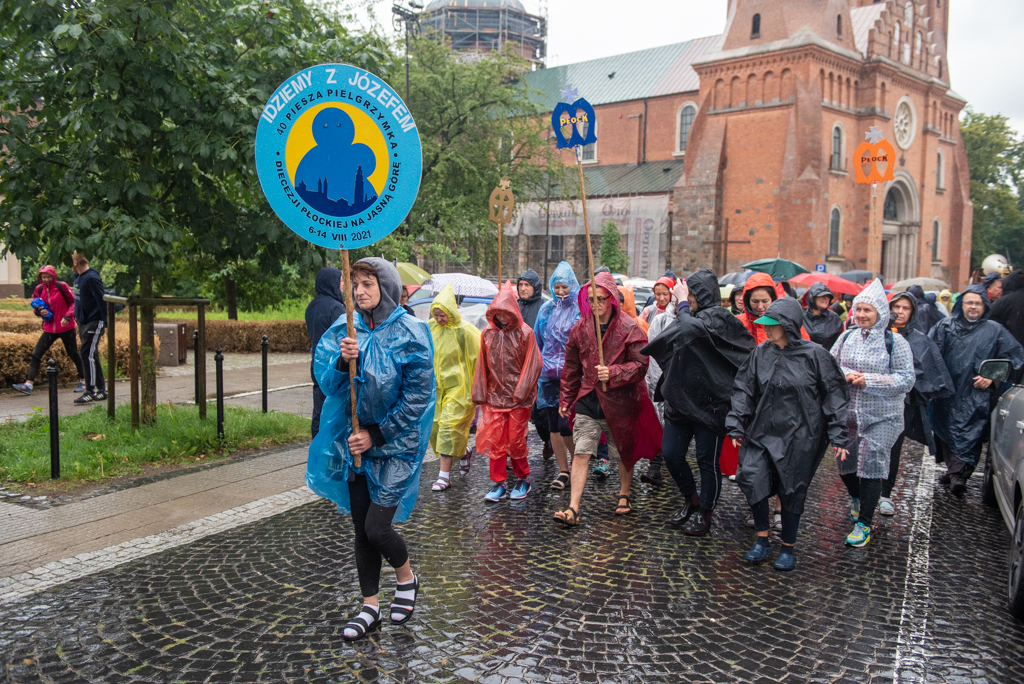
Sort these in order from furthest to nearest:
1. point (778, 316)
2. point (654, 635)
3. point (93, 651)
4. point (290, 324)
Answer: point (290, 324), point (778, 316), point (654, 635), point (93, 651)

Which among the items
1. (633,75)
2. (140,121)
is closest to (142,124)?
(140,121)

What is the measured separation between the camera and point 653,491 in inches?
280

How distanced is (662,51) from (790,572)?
5211 cm

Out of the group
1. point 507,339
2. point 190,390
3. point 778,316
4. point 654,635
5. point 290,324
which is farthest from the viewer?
point 290,324

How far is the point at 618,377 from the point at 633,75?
164ft

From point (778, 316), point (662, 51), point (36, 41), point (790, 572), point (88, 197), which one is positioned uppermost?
point (662, 51)

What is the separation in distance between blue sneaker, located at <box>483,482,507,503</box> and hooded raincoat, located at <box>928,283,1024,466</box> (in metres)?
4.23

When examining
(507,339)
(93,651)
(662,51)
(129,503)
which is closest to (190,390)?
(129,503)

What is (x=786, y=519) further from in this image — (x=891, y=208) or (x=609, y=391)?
(x=891, y=208)

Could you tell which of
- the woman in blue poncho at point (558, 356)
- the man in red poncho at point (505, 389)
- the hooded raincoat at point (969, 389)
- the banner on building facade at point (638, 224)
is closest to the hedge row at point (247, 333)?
the woman in blue poncho at point (558, 356)

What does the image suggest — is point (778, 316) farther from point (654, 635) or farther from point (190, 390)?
point (190, 390)

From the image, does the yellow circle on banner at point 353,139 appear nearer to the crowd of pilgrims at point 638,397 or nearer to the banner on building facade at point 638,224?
the crowd of pilgrims at point 638,397

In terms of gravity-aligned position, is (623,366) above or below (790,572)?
above

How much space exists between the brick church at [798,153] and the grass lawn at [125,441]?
23.6 metres
